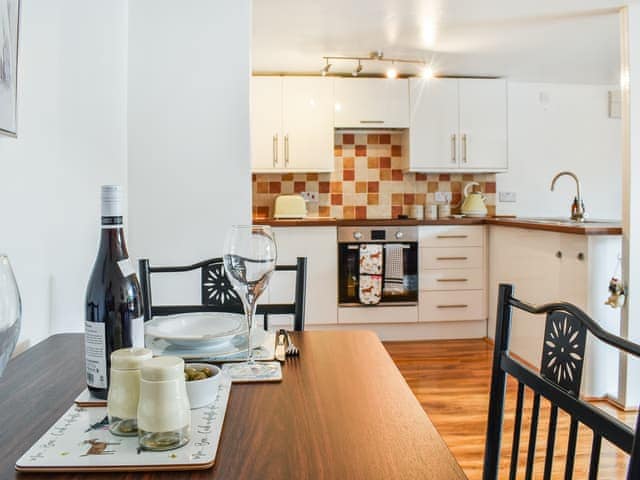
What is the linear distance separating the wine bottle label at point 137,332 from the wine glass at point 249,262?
0.57ft

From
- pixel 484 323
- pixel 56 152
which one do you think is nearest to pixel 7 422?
pixel 56 152

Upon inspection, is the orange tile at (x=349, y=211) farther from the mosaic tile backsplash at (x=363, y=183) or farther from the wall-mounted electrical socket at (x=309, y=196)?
the wall-mounted electrical socket at (x=309, y=196)

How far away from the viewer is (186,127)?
8.32 ft

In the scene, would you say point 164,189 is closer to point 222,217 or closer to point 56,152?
point 222,217

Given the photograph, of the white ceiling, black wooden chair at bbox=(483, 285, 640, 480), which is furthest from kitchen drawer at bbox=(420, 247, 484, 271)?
black wooden chair at bbox=(483, 285, 640, 480)

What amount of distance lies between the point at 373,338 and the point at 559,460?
1.57m

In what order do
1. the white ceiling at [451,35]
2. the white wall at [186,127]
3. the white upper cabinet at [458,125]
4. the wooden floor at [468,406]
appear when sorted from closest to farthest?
the wooden floor at [468,406], the white wall at [186,127], the white ceiling at [451,35], the white upper cabinet at [458,125]

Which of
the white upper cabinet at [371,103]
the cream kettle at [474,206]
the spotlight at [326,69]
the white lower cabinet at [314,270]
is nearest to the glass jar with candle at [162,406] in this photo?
the white lower cabinet at [314,270]

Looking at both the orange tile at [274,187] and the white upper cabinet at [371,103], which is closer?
the white upper cabinet at [371,103]

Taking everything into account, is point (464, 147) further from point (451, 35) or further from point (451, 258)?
point (451, 35)

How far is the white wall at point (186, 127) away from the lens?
8.23 feet

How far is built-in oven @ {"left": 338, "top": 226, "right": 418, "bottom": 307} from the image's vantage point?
419 cm

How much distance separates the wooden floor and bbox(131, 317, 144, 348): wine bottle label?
5.52ft

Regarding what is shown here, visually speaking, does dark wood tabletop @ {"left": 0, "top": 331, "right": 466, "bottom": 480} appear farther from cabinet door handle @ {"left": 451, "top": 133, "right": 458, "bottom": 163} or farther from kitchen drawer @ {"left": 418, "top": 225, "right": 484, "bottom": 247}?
cabinet door handle @ {"left": 451, "top": 133, "right": 458, "bottom": 163}
